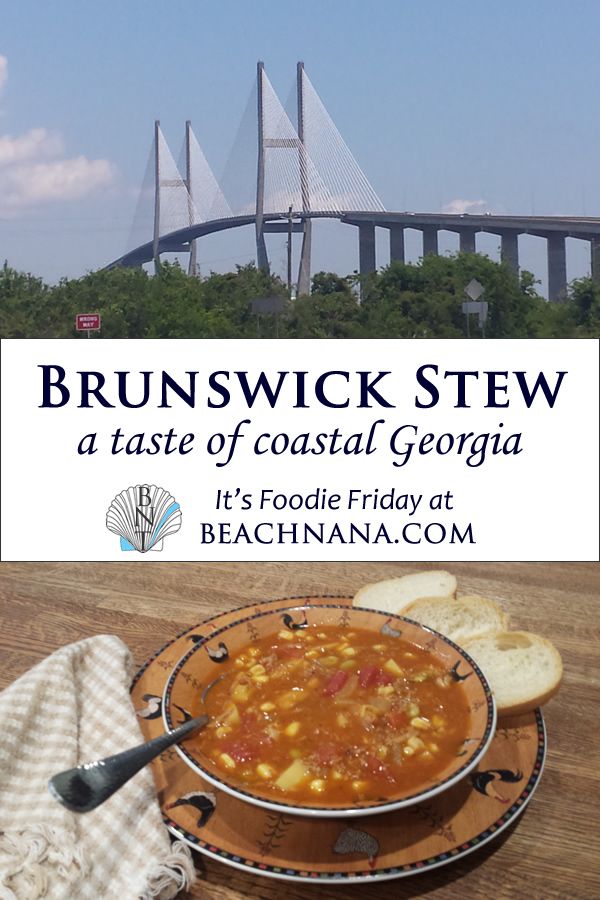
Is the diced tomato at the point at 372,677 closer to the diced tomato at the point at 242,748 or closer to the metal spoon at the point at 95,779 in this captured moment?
the diced tomato at the point at 242,748

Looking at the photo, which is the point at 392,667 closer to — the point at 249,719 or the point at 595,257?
the point at 249,719

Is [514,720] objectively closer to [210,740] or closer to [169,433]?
[210,740]

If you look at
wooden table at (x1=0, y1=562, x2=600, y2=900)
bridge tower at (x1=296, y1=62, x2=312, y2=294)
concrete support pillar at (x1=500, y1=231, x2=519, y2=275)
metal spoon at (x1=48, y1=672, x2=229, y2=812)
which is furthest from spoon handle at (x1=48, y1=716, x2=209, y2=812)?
concrete support pillar at (x1=500, y1=231, x2=519, y2=275)

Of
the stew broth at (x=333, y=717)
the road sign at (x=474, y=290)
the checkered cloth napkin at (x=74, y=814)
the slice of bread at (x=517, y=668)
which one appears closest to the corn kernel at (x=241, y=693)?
the stew broth at (x=333, y=717)

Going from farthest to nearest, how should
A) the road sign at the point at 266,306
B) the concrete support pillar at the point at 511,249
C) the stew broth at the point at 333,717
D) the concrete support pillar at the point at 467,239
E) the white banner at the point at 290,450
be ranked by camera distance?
the concrete support pillar at the point at 467,239 < the concrete support pillar at the point at 511,249 < the road sign at the point at 266,306 < the white banner at the point at 290,450 < the stew broth at the point at 333,717

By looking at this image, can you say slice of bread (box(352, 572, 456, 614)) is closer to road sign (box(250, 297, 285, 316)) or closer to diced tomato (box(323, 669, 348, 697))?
diced tomato (box(323, 669, 348, 697))

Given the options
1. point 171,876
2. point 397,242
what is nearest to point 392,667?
point 171,876

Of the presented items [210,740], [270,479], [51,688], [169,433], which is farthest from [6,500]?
[210,740]
